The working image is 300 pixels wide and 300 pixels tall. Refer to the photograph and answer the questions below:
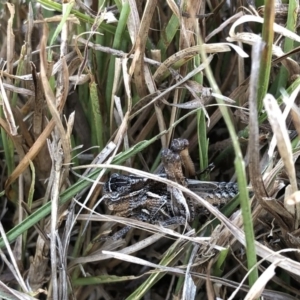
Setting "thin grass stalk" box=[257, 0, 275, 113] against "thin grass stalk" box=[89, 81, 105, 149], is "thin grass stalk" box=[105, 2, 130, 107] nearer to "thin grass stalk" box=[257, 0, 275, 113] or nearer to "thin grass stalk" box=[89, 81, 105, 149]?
"thin grass stalk" box=[89, 81, 105, 149]

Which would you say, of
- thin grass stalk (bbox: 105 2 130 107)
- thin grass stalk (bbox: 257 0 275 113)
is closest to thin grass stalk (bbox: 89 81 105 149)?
thin grass stalk (bbox: 105 2 130 107)

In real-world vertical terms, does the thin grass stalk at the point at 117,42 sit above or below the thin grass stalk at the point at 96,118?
above

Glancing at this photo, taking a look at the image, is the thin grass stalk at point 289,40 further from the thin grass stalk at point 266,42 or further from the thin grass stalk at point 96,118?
the thin grass stalk at point 96,118

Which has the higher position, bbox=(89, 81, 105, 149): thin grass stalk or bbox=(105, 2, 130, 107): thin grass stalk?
bbox=(105, 2, 130, 107): thin grass stalk

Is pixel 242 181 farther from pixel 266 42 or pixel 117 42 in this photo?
pixel 117 42

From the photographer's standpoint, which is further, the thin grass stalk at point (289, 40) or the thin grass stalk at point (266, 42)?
the thin grass stalk at point (289, 40)

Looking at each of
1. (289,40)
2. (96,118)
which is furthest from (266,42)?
(96,118)

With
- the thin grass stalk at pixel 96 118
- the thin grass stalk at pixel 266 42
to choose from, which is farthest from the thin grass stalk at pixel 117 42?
the thin grass stalk at pixel 266 42

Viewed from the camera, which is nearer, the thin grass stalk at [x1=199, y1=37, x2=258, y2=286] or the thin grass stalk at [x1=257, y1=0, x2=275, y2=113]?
the thin grass stalk at [x1=199, y1=37, x2=258, y2=286]

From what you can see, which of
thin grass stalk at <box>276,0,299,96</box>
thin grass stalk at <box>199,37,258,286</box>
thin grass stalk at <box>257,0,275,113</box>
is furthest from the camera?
thin grass stalk at <box>276,0,299,96</box>

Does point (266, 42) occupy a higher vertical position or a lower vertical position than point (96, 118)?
higher

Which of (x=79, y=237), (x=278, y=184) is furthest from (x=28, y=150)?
(x=278, y=184)
